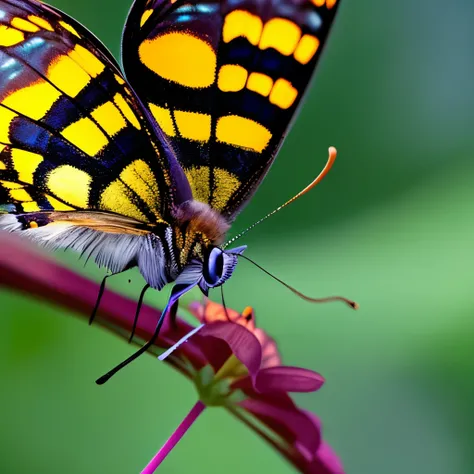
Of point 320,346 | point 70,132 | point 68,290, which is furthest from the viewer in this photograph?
point 320,346

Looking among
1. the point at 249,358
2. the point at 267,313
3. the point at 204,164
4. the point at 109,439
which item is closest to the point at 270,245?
the point at 267,313

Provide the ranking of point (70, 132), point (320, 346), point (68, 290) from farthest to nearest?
point (320, 346), point (70, 132), point (68, 290)

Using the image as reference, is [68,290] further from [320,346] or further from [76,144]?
[320,346]

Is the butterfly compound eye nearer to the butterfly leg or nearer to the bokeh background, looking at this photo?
the butterfly leg

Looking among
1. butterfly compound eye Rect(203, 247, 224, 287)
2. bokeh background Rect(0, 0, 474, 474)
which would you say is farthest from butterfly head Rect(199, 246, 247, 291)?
bokeh background Rect(0, 0, 474, 474)

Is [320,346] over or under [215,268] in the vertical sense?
under

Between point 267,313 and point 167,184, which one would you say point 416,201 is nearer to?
point 267,313

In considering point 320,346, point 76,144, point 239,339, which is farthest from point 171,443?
point 320,346
